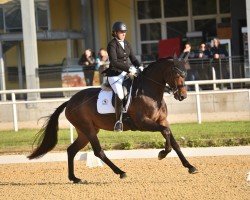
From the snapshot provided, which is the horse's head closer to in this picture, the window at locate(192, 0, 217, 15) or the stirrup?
the stirrup

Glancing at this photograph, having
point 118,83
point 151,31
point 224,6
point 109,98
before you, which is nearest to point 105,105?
point 109,98

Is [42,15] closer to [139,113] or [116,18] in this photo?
[116,18]

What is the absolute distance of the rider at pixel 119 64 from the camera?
12.2 metres

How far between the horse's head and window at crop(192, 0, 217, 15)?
61.6 ft

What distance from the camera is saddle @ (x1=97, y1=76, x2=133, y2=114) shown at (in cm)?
1223

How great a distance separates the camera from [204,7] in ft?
99.3

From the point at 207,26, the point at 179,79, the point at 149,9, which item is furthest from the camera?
the point at 149,9

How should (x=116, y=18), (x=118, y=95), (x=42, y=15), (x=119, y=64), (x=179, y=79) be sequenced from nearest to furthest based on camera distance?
(x=179, y=79)
(x=119, y=64)
(x=118, y=95)
(x=42, y=15)
(x=116, y=18)

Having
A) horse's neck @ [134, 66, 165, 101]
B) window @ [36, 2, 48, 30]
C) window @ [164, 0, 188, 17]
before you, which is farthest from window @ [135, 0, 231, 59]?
horse's neck @ [134, 66, 165, 101]

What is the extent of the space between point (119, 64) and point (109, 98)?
0.68m

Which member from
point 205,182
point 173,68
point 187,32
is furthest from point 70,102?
point 187,32

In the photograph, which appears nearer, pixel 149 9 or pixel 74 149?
pixel 74 149

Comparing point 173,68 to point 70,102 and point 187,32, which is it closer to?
point 70,102

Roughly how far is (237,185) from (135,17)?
20.9 m
